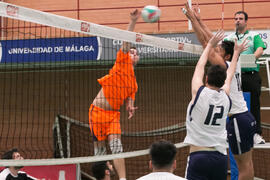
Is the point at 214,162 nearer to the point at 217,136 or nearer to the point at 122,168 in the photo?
the point at 217,136

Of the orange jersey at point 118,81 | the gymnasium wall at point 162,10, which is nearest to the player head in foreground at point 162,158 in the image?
the orange jersey at point 118,81

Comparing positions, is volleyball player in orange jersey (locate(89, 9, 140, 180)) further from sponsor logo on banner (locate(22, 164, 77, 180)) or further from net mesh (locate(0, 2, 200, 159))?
sponsor logo on banner (locate(22, 164, 77, 180))

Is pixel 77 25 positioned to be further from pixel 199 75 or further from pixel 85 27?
pixel 199 75

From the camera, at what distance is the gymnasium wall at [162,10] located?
11508mm

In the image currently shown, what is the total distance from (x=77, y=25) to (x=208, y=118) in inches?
85.0

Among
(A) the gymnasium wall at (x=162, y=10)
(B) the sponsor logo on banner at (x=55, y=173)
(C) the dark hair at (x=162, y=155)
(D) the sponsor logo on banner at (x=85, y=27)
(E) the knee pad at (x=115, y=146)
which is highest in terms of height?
(A) the gymnasium wall at (x=162, y=10)

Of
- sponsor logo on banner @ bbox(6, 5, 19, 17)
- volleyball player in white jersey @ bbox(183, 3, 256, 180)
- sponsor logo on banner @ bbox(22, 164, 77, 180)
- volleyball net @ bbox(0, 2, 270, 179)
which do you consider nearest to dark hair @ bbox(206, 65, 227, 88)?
volleyball player in white jersey @ bbox(183, 3, 256, 180)

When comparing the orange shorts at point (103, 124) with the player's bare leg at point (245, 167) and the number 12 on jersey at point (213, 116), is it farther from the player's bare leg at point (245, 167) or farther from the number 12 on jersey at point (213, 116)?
the number 12 on jersey at point (213, 116)

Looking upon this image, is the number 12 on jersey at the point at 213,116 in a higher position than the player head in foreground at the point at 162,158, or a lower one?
higher

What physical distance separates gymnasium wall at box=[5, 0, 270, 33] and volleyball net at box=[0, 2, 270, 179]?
153 centimetres

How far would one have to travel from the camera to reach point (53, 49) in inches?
360

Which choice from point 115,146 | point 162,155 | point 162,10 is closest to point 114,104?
point 115,146

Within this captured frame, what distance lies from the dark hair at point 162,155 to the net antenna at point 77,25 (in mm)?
2606

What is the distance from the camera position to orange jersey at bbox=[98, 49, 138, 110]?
20.4ft
